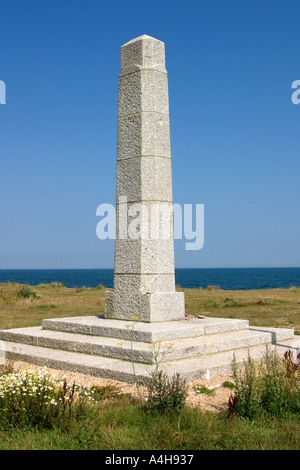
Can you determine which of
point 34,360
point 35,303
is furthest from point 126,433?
point 35,303

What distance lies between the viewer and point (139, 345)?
25.2 ft

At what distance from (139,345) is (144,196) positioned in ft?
9.55

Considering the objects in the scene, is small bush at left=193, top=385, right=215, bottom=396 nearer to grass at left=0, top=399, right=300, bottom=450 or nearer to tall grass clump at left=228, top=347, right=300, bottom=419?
tall grass clump at left=228, top=347, right=300, bottom=419

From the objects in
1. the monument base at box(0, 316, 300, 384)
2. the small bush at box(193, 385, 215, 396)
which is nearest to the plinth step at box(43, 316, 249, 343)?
the monument base at box(0, 316, 300, 384)

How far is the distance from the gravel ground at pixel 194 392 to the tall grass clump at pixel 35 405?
1345 mm

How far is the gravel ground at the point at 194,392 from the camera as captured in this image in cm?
579

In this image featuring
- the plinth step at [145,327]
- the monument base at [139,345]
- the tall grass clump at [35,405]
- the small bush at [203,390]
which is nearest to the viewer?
the tall grass clump at [35,405]

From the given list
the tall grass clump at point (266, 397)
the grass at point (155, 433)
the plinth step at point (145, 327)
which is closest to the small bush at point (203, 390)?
the tall grass clump at point (266, 397)

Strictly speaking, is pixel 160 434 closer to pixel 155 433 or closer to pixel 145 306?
pixel 155 433

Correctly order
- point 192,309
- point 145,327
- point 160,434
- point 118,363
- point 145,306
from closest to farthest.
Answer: point 160,434, point 118,363, point 145,327, point 145,306, point 192,309

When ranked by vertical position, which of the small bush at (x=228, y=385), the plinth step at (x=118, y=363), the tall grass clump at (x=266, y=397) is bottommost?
the small bush at (x=228, y=385)

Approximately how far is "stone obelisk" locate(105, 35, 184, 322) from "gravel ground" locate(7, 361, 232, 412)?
2.03 m

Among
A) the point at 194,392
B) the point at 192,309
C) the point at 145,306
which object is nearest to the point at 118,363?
the point at 194,392

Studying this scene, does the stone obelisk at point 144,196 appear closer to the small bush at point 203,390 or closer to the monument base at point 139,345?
the monument base at point 139,345
